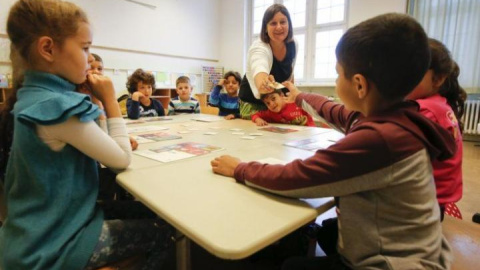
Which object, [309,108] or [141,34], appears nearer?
[309,108]

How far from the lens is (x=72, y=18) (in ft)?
2.61

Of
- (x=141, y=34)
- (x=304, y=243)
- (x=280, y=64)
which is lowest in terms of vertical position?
(x=304, y=243)

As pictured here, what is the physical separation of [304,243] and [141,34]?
217 inches

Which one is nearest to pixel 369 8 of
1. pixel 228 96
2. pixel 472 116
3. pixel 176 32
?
pixel 472 116

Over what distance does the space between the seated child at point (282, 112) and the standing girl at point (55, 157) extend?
1.39 meters

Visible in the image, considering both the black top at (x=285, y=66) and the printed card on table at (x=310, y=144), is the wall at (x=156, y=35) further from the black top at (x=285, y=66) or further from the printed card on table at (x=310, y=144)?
the printed card on table at (x=310, y=144)

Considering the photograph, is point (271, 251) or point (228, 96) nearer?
point (271, 251)

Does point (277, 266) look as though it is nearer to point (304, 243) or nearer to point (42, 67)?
point (304, 243)

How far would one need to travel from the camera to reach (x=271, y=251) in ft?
5.08

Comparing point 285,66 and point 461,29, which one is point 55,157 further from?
point 461,29

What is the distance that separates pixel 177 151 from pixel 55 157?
0.50 meters

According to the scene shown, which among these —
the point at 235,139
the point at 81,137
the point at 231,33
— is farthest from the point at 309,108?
the point at 231,33

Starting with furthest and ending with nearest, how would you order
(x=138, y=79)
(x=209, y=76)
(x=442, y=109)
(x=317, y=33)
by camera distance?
(x=209, y=76) < (x=317, y=33) < (x=138, y=79) < (x=442, y=109)

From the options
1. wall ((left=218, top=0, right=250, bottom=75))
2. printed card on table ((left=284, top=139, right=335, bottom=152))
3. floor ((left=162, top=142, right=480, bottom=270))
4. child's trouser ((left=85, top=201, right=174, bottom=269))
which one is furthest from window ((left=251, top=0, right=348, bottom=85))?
child's trouser ((left=85, top=201, right=174, bottom=269))
